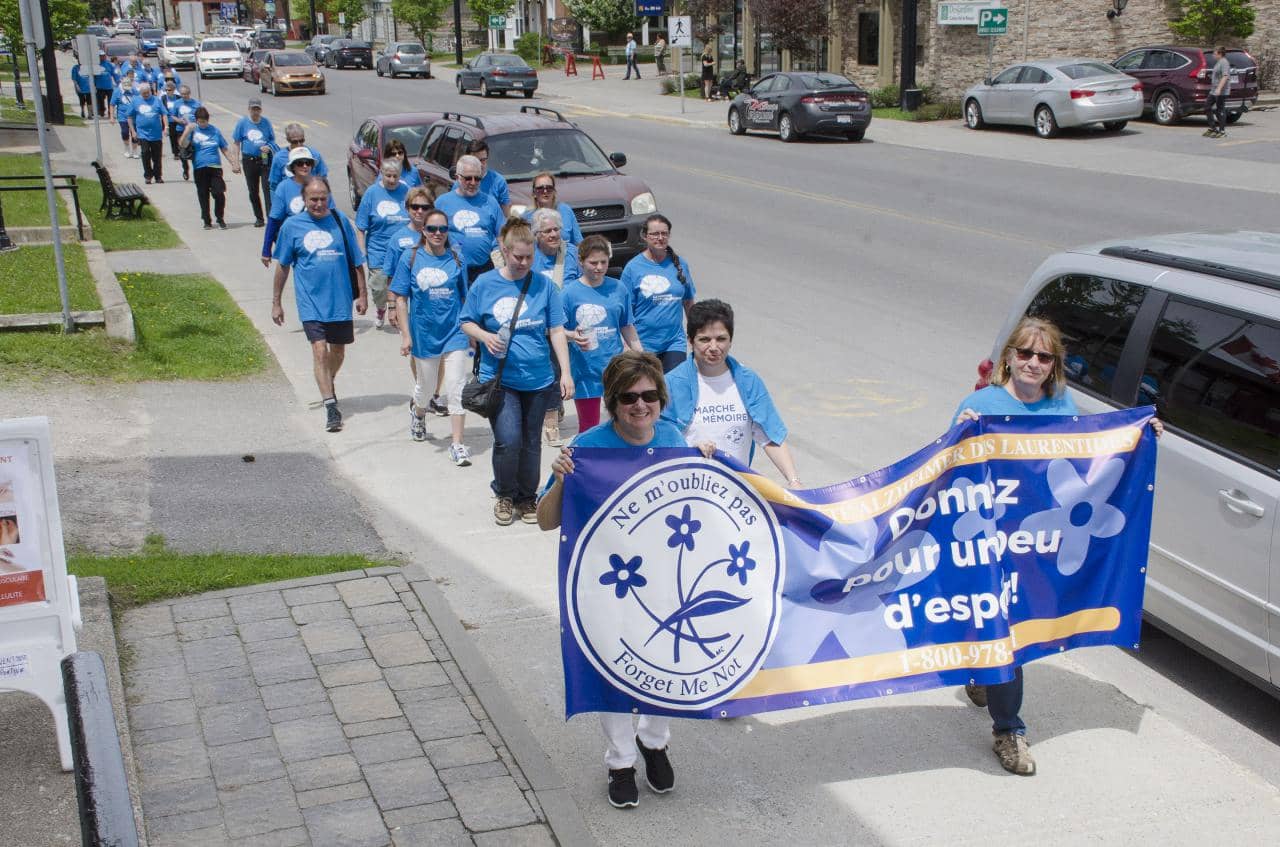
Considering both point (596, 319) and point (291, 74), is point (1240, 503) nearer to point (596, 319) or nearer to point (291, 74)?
point (596, 319)

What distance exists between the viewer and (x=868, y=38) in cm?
4384

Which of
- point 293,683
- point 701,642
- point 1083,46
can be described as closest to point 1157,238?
point 701,642

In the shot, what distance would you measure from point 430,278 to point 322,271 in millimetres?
1099

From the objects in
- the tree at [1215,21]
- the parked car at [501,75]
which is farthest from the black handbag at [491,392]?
the parked car at [501,75]

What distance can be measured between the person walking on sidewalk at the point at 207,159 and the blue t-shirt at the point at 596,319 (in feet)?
42.6

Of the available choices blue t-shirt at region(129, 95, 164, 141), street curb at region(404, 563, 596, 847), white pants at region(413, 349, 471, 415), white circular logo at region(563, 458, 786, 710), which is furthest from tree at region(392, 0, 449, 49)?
white circular logo at region(563, 458, 786, 710)

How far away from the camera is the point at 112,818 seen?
2.42 m

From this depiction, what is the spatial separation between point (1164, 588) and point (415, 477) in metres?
5.15

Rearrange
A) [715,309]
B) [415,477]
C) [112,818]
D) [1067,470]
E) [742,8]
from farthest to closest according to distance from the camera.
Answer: [742,8] < [415,477] < [715,309] < [1067,470] < [112,818]

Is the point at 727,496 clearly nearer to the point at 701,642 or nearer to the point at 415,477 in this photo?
the point at 701,642

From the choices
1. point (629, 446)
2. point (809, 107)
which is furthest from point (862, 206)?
point (629, 446)

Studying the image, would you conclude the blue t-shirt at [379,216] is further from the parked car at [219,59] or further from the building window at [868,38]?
the parked car at [219,59]

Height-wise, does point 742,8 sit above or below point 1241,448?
above

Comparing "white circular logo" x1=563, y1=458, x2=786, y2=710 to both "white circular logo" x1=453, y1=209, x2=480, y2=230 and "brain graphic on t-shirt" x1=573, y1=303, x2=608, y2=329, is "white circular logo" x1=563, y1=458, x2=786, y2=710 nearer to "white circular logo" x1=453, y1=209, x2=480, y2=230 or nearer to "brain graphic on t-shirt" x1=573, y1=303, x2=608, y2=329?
"brain graphic on t-shirt" x1=573, y1=303, x2=608, y2=329
